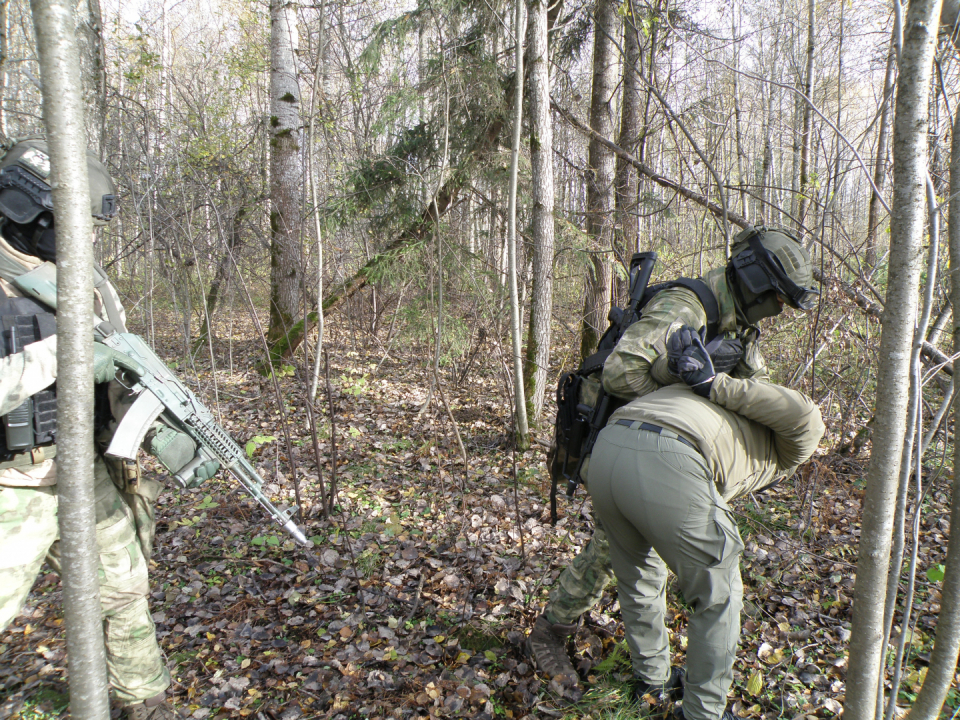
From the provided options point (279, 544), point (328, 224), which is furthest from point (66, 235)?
point (328, 224)

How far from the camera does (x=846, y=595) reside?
331 centimetres

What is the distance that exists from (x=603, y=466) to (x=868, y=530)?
0.88 metres

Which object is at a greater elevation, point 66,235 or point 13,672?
point 66,235

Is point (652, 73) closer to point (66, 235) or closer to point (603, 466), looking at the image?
point (603, 466)

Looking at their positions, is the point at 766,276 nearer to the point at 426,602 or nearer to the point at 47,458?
the point at 426,602

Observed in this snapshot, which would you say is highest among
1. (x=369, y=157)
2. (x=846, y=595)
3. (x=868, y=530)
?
(x=369, y=157)

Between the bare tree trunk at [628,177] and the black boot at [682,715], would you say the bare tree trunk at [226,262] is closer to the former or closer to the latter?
the black boot at [682,715]

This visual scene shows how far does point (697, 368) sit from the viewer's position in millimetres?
2109

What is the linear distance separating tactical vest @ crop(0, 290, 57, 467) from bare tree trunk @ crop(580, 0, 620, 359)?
Result: 5.26 meters

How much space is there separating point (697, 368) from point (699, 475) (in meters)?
0.41

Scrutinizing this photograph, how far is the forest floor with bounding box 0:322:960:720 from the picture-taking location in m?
2.59

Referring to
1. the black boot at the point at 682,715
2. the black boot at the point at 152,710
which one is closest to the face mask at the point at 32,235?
the black boot at the point at 152,710

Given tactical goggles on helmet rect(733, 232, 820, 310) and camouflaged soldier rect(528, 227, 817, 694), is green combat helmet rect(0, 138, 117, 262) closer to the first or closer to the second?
camouflaged soldier rect(528, 227, 817, 694)

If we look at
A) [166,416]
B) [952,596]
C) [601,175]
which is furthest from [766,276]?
[601,175]
